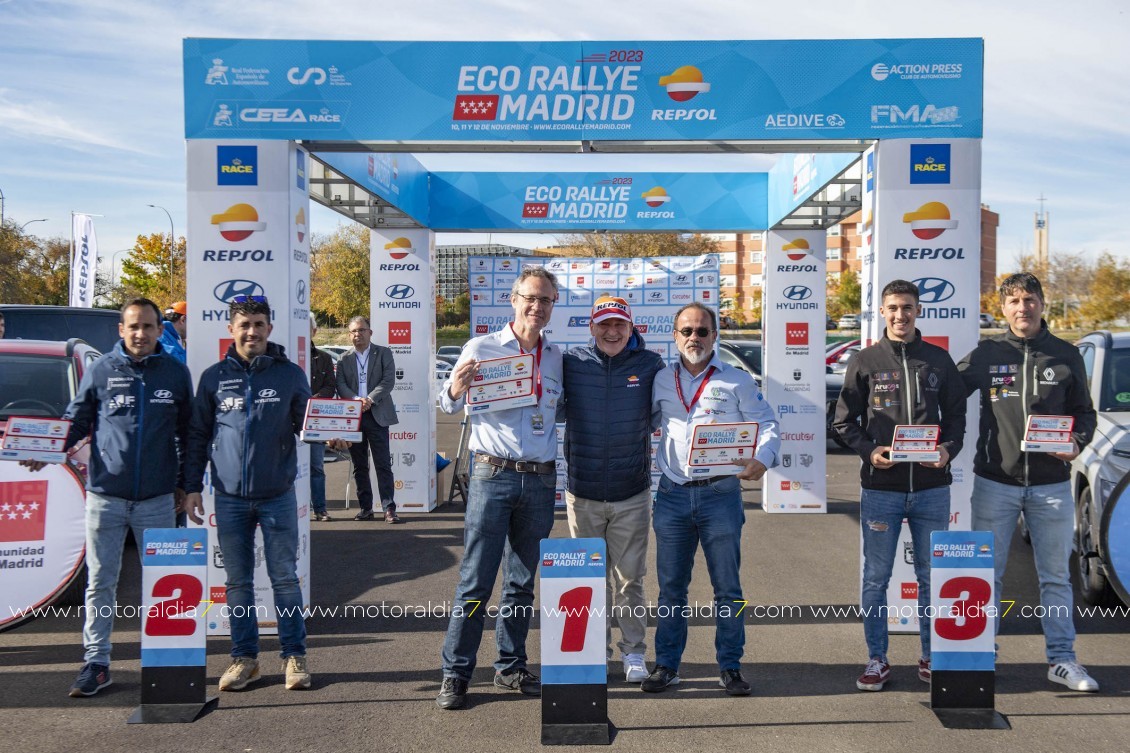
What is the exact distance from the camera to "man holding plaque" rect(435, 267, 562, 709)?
4.62 m

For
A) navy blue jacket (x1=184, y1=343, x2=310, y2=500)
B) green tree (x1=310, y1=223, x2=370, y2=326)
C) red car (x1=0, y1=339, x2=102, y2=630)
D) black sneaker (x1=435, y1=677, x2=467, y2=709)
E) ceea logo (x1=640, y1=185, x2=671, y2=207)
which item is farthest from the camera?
green tree (x1=310, y1=223, x2=370, y2=326)

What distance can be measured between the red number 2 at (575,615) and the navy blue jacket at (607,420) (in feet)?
2.31

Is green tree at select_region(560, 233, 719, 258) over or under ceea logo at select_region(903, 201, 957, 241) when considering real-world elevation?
over

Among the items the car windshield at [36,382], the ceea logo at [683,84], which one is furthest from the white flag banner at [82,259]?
the ceea logo at [683,84]

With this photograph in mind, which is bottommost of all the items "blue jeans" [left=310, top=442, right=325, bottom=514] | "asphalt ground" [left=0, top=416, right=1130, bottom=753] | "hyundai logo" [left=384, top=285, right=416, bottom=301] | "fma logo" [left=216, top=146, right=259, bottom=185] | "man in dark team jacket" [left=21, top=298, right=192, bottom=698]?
"asphalt ground" [left=0, top=416, right=1130, bottom=753]

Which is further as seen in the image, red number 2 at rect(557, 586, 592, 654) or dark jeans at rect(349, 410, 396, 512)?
dark jeans at rect(349, 410, 396, 512)

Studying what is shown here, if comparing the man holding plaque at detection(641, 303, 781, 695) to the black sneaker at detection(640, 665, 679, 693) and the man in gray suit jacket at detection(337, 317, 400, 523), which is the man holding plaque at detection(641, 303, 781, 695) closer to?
the black sneaker at detection(640, 665, 679, 693)

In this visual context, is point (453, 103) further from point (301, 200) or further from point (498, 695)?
point (498, 695)

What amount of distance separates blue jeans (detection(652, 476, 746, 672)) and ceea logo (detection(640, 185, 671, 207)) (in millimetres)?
6428

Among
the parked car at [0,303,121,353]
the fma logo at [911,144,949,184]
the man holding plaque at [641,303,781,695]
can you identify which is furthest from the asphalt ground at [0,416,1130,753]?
the parked car at [0,303,121,353]

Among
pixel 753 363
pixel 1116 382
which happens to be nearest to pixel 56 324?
pixel 1116 382

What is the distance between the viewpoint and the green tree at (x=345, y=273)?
4534cm

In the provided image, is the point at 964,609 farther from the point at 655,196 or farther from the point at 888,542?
the point at 655,196

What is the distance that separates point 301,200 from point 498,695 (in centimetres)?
355
